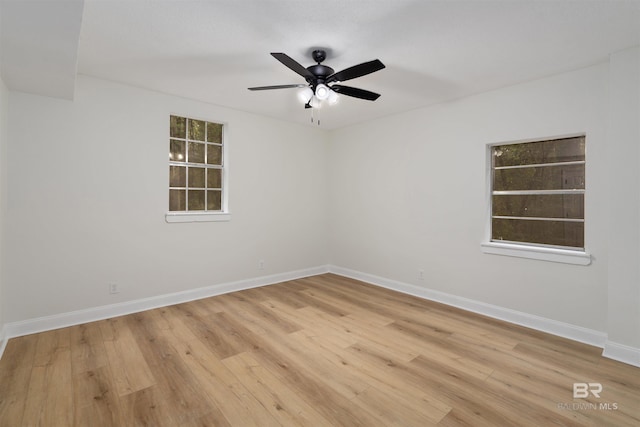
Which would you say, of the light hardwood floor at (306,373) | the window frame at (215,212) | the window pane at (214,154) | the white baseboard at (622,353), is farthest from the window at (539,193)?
the window pane at (214,154)

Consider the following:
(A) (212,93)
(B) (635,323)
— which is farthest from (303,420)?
(A) (212,93)

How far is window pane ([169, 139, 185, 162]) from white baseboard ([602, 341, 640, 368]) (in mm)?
5028

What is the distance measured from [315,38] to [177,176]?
2.64 meters

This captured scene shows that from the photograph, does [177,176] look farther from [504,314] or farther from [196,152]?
[504,314]

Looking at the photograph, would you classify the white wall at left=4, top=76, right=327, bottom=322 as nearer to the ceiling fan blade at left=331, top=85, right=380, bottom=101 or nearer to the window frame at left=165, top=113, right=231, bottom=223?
the window frame at left=165, top=113, right=231, bottom=223

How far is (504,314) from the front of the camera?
350cm

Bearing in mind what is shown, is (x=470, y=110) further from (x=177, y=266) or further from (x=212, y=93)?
(x=177, y=266)

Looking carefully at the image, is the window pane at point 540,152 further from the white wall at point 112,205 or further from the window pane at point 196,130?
the window pane at point 196,130

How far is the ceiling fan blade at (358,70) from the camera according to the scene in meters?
2.31

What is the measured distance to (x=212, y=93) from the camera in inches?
150

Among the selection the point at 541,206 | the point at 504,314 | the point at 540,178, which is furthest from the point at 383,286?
the point at 540,178

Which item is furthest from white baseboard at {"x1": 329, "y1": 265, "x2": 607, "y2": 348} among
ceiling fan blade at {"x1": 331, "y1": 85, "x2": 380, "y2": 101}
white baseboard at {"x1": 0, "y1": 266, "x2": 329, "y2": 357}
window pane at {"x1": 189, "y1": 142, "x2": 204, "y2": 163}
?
window pane at {"x1": 189, "y1": 142, "x2": 204, "y2": 163}

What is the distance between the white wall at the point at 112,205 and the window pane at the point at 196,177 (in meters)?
0.40

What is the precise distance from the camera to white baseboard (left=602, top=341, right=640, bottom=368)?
256 cm
